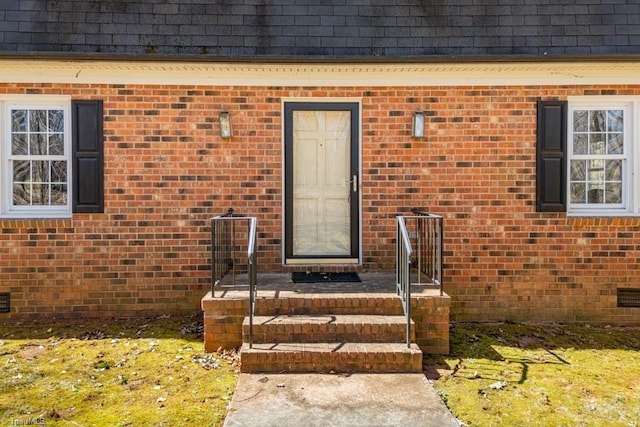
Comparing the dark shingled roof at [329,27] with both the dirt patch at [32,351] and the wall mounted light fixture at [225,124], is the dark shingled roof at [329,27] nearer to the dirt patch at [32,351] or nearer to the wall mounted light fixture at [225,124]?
the wall mounted light fixture at [225,124]

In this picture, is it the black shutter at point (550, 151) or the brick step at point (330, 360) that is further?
the black shutter at point (550, 151)

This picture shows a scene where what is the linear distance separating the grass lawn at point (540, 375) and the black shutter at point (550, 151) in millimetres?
1646

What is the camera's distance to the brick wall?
6109mm

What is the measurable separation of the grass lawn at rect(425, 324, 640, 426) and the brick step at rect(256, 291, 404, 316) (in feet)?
2.33

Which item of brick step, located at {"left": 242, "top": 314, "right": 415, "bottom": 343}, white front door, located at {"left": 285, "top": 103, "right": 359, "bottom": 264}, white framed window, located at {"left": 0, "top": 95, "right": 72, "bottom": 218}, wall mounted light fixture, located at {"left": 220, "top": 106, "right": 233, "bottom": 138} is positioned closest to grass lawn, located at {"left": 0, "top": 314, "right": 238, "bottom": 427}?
brick step, located at {"left": 242, "top": 314, "right": 415, "bottom": 343}

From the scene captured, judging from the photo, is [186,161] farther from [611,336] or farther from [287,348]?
[611,336]

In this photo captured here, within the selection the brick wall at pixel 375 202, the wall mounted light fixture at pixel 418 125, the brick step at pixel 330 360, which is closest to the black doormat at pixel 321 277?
the brick wall at pixel 375 202

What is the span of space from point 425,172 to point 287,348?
2.98 meters

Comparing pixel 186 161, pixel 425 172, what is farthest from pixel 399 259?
pixel 186 161

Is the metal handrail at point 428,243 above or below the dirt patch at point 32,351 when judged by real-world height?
above

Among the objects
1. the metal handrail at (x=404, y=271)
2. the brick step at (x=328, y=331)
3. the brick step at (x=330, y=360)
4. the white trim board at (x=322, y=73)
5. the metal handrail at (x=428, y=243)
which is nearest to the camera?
the brick step at (x=330, y=360)

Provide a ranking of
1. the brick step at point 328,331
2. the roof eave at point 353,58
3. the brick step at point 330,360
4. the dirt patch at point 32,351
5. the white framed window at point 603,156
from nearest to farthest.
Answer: the brick step at point 330,360 < the brick step at point 328,331 < the dirt patch at point 32,351 < the roof eave at point 353,58 < the white framed window at point 603,156

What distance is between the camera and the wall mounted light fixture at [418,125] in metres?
6.14

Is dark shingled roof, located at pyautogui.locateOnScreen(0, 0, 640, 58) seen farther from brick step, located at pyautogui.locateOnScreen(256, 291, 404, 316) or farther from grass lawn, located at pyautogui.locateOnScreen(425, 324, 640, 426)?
grass lawn, located at pyautogui.locateOnScreen(425, 324, 640, 426)
